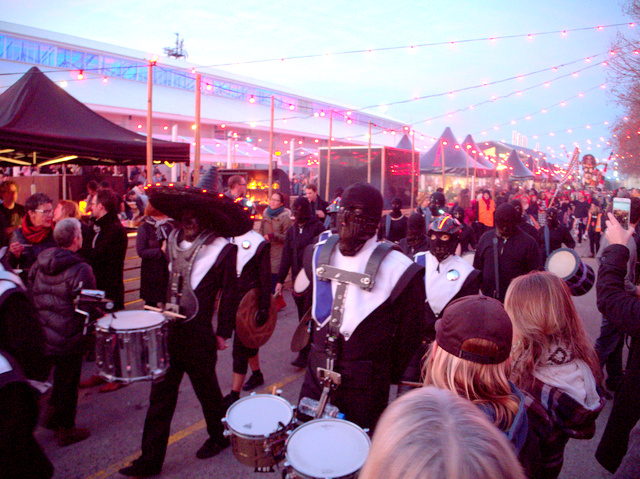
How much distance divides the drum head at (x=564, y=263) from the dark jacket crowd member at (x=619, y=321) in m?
1.68

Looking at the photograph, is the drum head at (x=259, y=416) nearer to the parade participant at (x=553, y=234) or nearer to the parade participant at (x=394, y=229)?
the parade participant at (x=553, y=234)

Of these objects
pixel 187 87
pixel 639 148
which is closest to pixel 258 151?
pixel 187 87

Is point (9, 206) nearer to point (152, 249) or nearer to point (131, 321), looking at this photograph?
point (152, 249)

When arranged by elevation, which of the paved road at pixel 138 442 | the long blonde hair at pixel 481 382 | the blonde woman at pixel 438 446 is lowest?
the paved road at pixel 138 442

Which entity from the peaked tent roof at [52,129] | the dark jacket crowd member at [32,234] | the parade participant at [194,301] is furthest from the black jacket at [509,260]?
the peaked tent roof at [52,129]

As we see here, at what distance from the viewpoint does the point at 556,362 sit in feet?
7.32

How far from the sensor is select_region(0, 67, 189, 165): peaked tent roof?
22.8 ft

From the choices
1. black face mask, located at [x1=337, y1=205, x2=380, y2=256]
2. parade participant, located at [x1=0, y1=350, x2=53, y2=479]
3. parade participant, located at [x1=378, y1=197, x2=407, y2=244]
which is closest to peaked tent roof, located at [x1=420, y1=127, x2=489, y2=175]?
parade participant, located at [x1=378, y1=197, x2=407, y2=244]

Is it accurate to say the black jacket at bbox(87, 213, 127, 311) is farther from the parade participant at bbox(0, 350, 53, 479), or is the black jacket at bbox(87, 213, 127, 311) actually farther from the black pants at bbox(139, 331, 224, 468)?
the parade participant at bbox(0, 350, 53, 479)

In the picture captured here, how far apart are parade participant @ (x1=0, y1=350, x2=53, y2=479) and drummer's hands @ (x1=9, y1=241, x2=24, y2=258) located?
3553 mm

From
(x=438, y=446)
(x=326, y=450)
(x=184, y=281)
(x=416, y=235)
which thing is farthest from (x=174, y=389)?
(x=416, y=235)

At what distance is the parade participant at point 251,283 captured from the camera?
4172 millimetres

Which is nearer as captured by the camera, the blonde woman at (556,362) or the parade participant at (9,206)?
the blonde woman at (556,362)

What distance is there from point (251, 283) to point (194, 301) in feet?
3.02
